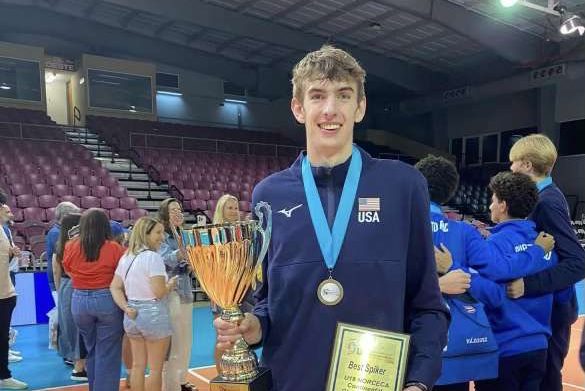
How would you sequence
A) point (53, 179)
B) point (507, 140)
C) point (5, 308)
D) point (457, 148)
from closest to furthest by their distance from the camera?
point (5, 308) < point (53, 179) < point (507, 140) < point (457, 148)

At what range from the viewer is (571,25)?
32.9ft

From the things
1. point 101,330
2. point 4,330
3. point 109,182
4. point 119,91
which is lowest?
point 4,330

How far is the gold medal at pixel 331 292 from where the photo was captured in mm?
1173

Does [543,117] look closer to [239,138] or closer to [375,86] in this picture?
[375,86]

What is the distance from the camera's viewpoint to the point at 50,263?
15.6 feet

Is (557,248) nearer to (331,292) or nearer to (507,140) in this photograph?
(331,292)

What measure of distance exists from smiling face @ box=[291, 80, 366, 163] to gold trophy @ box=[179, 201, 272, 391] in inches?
10.4

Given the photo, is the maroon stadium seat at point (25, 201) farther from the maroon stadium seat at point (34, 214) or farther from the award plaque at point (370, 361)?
the award plaque at point (370, 361)

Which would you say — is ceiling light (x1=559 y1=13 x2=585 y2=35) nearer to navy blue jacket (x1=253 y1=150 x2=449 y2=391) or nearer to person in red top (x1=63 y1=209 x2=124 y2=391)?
person in red top (x1=63 y1=209 x2=124 y2=391)

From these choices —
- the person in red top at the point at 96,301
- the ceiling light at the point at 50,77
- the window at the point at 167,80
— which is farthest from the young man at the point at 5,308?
the ceiling light at the point at 50,77

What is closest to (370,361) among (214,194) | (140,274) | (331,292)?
(331,292)

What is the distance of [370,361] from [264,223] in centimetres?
41

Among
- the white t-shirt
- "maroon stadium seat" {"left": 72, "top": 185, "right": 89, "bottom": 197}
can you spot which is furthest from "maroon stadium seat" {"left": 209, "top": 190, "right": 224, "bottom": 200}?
the white t-shirt

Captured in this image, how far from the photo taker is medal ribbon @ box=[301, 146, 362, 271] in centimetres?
119
